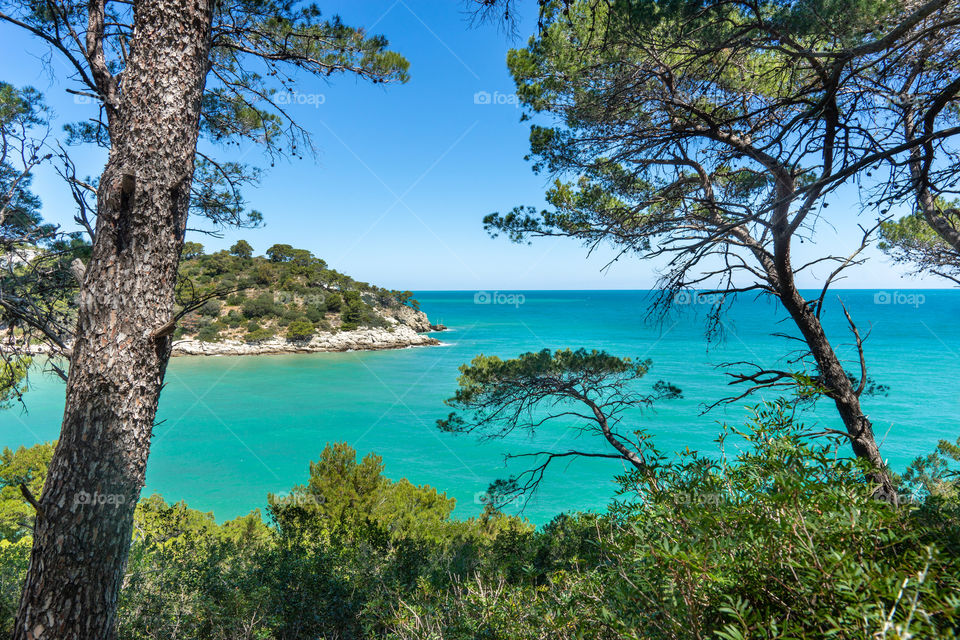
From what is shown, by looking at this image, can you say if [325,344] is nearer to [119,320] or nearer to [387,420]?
[387,420]

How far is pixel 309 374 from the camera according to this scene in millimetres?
27984

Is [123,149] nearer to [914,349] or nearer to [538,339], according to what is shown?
[538,339]

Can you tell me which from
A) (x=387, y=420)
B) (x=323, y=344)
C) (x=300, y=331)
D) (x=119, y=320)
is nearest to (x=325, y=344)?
(x=323, y=344)

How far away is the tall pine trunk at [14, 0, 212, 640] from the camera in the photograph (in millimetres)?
1853

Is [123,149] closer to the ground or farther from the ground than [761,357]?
farther from the ground

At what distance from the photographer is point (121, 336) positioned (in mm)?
1993

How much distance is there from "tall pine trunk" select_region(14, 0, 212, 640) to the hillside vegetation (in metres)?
34.3

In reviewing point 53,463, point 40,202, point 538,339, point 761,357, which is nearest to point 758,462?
point 53,463

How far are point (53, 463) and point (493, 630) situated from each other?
2.18m

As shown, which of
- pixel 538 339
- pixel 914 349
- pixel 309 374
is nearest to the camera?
pixel 309 374

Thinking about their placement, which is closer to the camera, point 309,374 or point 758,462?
point 758,462

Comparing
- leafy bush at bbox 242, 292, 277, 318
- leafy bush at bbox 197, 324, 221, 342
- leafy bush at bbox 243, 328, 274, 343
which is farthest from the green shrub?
leafy bush at bbox 197, 324, 221, 342

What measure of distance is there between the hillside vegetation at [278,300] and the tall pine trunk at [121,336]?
112 ft

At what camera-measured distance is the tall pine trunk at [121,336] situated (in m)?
1.85
